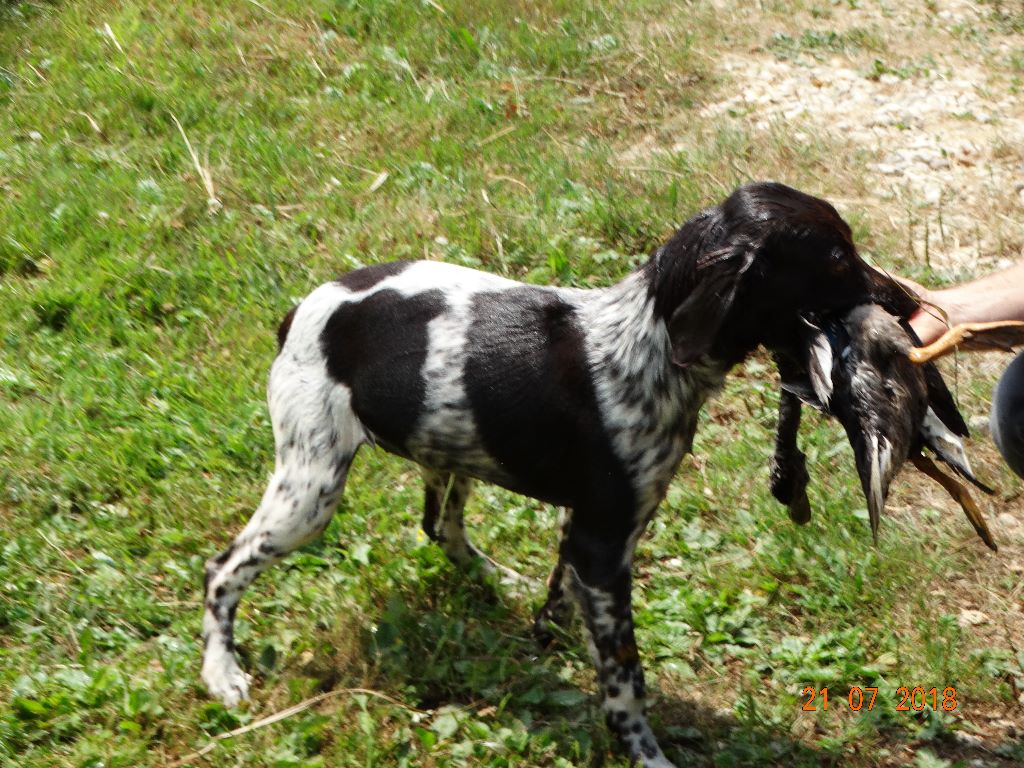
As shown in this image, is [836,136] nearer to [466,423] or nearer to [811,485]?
[811,485]

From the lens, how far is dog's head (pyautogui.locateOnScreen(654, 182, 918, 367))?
3.27 metres

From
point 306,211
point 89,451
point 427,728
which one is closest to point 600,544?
point 427,728

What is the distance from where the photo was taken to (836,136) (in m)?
7.08

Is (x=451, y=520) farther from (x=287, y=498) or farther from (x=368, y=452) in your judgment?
(x=368, y=452)

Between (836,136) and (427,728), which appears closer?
(427,728)

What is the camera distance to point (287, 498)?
4039 millimetres

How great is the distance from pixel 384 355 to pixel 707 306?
3.61 feet

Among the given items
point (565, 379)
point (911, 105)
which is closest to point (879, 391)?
point (565, 379)

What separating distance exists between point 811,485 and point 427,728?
5.90 feet

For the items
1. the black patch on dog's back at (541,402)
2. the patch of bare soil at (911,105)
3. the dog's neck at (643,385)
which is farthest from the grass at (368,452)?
the dog's neck at (643,385)

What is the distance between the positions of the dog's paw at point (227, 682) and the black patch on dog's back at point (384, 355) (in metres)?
0.94

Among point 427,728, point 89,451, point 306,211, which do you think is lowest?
point 427,728
